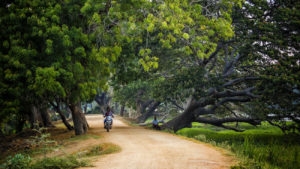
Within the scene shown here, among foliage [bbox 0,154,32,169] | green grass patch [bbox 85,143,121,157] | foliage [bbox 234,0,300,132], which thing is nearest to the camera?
foliage [bbox 0,154,32,169]

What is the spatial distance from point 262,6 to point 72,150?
15068mm

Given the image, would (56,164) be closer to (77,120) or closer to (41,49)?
(41,49)

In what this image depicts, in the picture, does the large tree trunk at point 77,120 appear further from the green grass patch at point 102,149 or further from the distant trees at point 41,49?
the green grass patch at point 102,149

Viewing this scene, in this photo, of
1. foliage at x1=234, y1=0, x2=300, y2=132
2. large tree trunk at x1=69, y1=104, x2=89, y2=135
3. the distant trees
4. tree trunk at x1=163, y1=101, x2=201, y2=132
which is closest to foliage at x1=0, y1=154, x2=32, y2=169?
the distant trees

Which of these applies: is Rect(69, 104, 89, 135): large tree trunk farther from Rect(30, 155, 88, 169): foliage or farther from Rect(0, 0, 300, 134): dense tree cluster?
Rect(30, 155, 88, 169): foliage

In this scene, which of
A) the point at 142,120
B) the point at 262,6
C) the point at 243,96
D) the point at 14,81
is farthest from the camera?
the point at 142,120

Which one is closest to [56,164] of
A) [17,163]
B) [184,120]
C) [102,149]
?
[17,163]

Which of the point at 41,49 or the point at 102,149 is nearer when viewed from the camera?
the point at 102,149

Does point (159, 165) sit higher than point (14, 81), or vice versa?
point (14, 81)

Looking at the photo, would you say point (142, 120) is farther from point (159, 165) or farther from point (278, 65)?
point (159, 165)

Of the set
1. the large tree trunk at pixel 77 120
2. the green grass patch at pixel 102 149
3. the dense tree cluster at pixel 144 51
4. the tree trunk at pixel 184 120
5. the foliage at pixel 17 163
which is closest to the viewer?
the foliage at pixel 17 163

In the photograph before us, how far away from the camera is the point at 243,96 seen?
2519 centimetres

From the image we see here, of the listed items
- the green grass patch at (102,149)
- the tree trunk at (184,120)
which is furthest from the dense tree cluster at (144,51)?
the green grass patch at (102,149)

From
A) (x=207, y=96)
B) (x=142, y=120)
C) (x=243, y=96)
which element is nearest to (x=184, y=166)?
(x=207, y=96)
